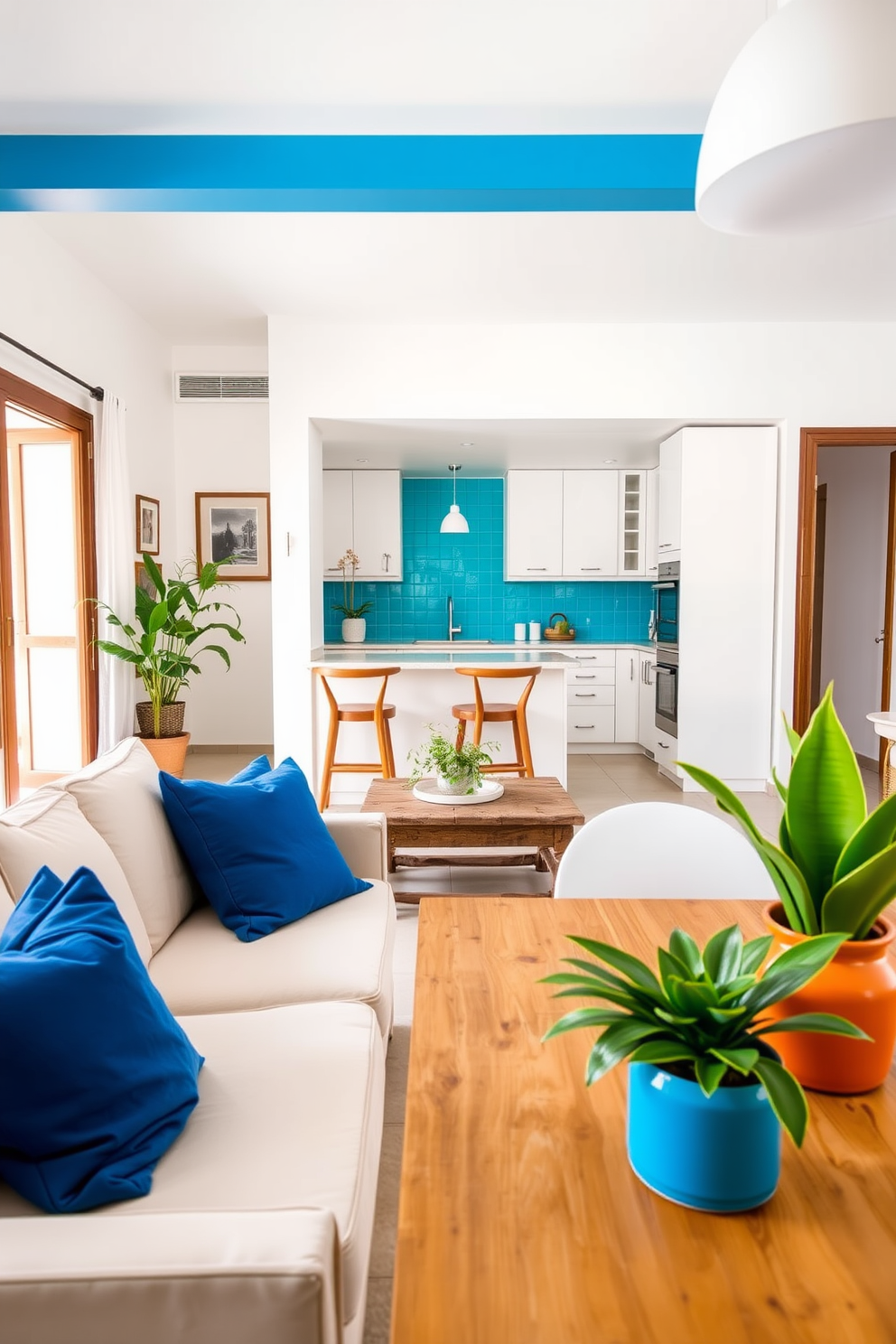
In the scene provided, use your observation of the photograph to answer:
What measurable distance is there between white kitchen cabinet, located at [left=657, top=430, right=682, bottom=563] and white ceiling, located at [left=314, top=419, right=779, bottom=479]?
104mm

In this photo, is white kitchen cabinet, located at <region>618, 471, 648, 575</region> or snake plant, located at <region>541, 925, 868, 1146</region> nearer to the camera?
snake plant, located at <region>541, 925, 868, 1146</region>

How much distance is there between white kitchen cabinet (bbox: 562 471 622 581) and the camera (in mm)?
7242

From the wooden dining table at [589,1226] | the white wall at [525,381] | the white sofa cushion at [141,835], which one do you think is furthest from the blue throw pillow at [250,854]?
the white wall at [525,381]

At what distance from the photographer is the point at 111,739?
16.8 feet

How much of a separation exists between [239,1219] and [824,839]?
Answer: 28.6 inches

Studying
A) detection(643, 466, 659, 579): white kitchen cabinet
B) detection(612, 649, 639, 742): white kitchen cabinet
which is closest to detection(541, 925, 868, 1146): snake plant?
detection(643, 466, 659, 579): white kitchen cabinet

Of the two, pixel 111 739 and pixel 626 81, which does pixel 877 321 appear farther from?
pixel 111 739

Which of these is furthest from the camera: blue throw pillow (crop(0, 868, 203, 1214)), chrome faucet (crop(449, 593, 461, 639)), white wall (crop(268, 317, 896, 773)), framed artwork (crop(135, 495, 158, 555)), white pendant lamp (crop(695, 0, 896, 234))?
chrome faucet (crop(449, 593, 461, 639))

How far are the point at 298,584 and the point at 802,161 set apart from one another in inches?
179

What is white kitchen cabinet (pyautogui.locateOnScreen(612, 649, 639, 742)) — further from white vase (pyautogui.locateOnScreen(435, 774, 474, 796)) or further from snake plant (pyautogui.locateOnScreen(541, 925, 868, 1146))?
snake plant (pyautogui.locateOnScreen(541, 925, 868, 1146))

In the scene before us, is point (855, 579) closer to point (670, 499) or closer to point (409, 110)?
point (670, 499)

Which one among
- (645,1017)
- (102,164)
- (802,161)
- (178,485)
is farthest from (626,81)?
(178,485)

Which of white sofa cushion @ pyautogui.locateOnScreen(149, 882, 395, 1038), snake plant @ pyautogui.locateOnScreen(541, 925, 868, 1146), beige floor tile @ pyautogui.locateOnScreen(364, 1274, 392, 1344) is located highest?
snake plant @ pyautogui.locateOnScreen(541, 925, 868, 1146)

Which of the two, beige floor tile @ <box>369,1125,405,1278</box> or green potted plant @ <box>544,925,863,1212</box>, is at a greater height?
green potted plant @ <box>544,925,863,1212</box>
